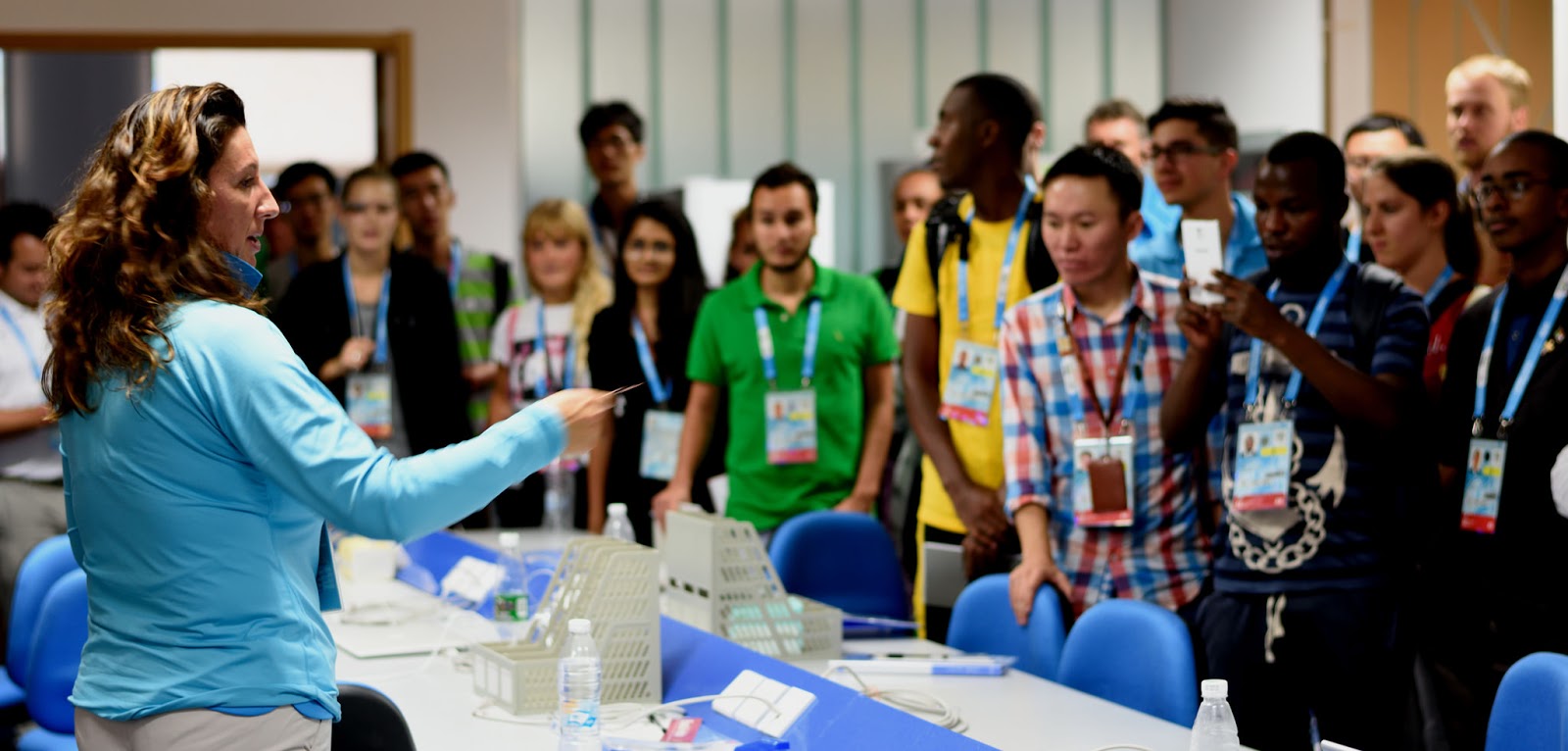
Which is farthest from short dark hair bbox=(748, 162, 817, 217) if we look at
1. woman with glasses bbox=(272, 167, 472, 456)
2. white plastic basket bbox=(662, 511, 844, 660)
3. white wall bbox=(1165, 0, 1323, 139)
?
white wall bbox=(1165, 0, 1323, 139)

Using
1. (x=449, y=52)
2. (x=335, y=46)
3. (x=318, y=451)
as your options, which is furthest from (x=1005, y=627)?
(x=335, y=46)

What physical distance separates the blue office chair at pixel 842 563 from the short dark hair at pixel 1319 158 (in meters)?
1.33

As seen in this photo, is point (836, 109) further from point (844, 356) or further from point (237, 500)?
point (237, 500)

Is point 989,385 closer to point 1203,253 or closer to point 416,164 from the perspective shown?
point 1203,253

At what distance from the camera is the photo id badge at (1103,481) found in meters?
3.15

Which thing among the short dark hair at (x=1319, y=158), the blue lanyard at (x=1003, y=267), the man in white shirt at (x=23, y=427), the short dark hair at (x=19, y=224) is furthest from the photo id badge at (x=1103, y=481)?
the short dark hair at (x=19, y=224)

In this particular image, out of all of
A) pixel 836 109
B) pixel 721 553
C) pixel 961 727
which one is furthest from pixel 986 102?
pixel 836 109

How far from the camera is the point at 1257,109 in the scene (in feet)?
22.8

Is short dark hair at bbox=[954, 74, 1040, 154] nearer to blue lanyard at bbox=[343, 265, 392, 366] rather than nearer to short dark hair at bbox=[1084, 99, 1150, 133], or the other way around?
short dark hair at bbox=[1084, 99, 1150, 133]

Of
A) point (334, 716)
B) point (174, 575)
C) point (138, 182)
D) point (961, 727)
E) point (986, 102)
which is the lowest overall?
point (961, 727)

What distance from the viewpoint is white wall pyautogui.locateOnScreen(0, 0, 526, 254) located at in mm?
6594

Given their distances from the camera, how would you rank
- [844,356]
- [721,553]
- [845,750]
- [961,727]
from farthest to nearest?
[844,356] < [721,553] < [961,727] < [845,750]

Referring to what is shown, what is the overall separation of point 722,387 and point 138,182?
2.84 metres

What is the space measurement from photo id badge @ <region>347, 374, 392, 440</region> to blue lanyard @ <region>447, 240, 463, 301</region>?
2.11 feet
